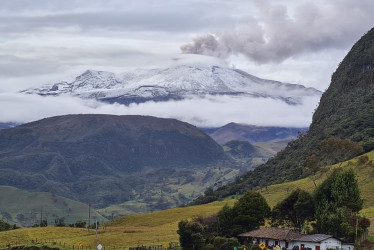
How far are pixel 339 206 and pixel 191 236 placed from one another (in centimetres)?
2579

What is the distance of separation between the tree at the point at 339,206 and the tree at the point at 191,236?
20259 mm

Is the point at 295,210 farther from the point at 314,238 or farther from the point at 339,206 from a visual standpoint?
the point at 314,238

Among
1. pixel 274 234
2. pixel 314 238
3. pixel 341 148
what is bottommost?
pixel 314 238

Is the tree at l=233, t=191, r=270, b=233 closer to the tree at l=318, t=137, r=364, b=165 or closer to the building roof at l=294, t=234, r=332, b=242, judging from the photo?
the building roof at l=294, t=234, r=332, b=242

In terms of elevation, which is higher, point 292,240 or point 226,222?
point 226,222

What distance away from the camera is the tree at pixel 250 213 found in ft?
425

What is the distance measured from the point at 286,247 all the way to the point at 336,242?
866cm

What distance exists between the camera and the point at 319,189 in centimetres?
12438

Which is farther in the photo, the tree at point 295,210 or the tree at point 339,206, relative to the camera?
the tree at point 295,210

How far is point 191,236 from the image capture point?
397 ft

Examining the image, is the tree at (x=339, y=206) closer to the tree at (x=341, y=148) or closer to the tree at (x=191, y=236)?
the tree at (x=191, y=236)

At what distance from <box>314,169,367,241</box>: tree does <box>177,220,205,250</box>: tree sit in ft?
66.5

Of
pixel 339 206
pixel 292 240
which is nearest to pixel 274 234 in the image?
pixel 292 240

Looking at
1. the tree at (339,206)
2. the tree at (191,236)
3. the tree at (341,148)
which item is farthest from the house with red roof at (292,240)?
the tree at (341,148)
